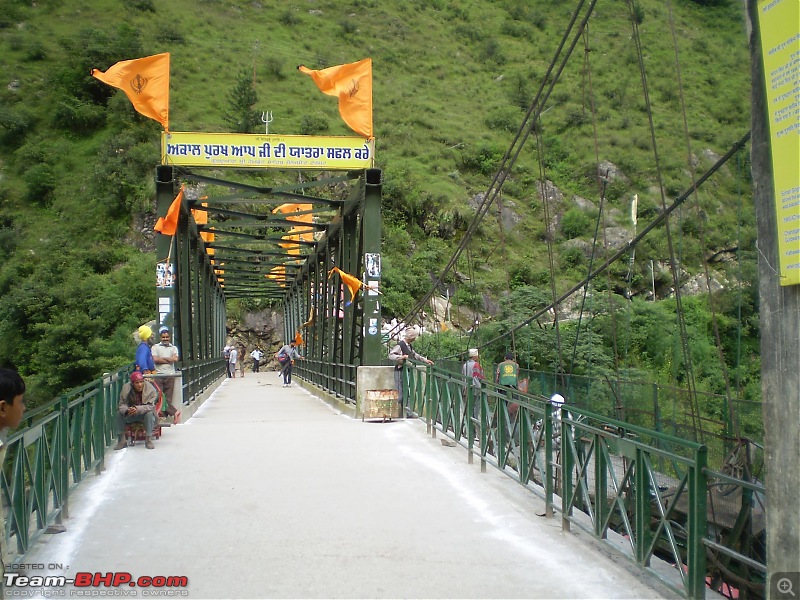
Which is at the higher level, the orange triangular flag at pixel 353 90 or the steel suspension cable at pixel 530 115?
the orange triangular flag at pixel 353 90

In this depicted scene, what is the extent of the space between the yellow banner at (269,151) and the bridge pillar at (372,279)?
0.75m

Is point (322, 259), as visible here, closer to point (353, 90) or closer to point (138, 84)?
point (353, 90)

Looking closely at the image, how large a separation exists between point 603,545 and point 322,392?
14.5 meters

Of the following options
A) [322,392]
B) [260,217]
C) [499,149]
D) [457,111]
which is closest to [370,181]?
[260,217]

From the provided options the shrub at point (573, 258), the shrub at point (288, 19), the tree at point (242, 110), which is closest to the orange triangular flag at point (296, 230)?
the shrub at point (573, 258)

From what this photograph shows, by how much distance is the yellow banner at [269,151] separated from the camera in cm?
1309

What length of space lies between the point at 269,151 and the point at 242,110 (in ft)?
127

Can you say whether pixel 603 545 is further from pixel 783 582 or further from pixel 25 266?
pixel 25 266

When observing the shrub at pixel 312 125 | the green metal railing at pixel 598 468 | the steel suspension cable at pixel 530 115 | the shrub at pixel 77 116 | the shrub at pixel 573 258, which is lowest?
the green metal railing at pixel 598 468

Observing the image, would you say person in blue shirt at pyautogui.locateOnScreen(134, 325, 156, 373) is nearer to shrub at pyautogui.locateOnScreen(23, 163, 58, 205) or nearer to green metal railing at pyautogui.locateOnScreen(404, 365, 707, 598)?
green metal railing at pyautogui.locateOnScreen(404, 365, 707, 598)

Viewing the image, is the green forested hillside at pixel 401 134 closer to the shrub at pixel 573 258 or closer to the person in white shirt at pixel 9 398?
the shrub at pixel 573 258

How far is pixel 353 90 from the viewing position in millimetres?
13203

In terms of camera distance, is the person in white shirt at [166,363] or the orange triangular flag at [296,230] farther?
the orange triangular flag at [296,230]

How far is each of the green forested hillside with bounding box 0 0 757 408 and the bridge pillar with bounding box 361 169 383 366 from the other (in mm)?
5438
